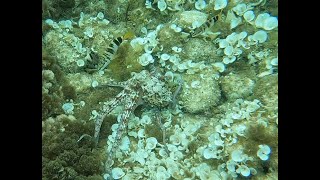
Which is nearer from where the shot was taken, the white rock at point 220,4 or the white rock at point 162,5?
the white rock at point 220,4

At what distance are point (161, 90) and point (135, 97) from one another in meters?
0.26

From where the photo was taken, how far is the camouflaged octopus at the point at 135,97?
2906 mm

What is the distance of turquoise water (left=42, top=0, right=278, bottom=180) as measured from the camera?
106 inches

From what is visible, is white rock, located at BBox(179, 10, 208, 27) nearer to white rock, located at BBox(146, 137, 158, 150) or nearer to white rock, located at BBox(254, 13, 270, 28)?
white rock, located at BBox(254, 13, 270, 28)

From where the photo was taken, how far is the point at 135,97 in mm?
2957

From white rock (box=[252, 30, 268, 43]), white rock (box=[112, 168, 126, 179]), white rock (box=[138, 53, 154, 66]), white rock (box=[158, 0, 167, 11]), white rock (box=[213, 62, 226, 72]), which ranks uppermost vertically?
white rock (box=[158, 0, 167, 11])

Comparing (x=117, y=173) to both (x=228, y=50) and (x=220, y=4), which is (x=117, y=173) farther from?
(x=220, y=4)

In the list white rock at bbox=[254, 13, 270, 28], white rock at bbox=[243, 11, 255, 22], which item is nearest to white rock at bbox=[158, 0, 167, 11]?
white rock at bbox=[243, 11, 255, 22]

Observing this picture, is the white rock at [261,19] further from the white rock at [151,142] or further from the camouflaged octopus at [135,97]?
the white rock at [151,142]

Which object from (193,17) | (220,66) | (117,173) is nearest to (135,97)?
(117,173)

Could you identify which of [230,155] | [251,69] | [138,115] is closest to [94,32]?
[138,115]

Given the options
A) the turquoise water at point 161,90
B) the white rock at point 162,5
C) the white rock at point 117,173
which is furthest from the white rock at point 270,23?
the white rock at point 117,173

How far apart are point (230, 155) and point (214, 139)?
0.62ft
